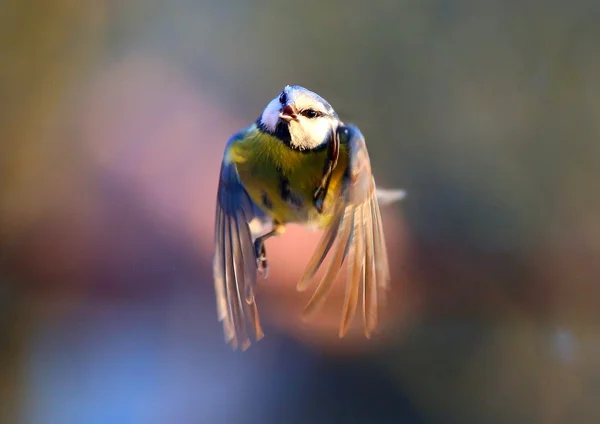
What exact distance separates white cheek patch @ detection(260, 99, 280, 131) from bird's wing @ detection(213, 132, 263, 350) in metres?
0.04

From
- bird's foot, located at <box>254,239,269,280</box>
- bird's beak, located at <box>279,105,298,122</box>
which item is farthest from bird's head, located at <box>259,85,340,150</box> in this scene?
bird's foot, located at <box>254,239,269,280</box>

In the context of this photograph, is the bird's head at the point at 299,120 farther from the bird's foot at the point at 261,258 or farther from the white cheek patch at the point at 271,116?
the bird's foot at the point at 261,258

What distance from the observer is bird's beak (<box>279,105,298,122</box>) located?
0.61 metres

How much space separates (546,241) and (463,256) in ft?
0.40

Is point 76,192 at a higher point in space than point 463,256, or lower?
higher

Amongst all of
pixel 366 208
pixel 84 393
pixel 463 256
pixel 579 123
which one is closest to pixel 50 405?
pixel 84 393

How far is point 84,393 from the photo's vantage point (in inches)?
26.8

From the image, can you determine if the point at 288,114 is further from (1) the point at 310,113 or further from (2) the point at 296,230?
(2) the point at 296,230

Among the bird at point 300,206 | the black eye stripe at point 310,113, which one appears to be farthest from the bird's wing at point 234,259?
the black eye stripe at point 310,113

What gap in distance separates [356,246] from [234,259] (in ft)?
0.54

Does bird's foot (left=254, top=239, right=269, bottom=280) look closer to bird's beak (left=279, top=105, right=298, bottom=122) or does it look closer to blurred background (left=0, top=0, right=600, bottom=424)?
blurred background (left=0, top=0, right=600, bottom=424)

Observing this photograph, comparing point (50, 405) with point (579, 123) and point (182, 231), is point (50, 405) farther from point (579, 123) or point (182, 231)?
point (579, 123)

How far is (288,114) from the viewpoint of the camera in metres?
0.61

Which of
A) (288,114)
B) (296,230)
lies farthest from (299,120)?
(296,230)
